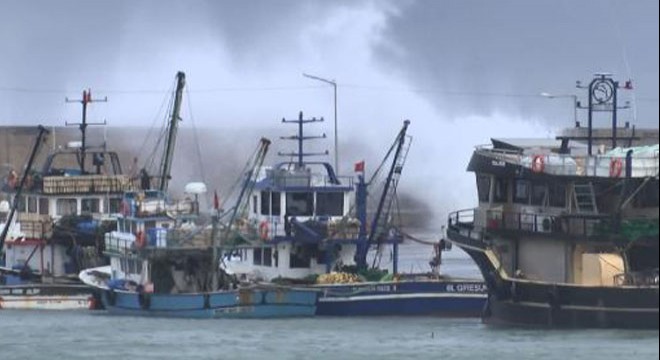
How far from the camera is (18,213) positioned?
234ft

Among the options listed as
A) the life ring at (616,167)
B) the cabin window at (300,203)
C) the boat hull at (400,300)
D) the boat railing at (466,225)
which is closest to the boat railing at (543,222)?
the boat railing at (466,225)

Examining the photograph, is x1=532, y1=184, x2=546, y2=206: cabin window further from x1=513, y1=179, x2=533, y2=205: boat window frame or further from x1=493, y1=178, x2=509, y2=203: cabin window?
x1=493, y1=178, x2=509, y2=203: cabin window

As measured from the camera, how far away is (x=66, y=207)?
69.9m

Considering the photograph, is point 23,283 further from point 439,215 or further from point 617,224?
point 439,215

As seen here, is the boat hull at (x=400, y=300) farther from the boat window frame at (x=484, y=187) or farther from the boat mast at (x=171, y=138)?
the boat mast at (x=171, y=138)

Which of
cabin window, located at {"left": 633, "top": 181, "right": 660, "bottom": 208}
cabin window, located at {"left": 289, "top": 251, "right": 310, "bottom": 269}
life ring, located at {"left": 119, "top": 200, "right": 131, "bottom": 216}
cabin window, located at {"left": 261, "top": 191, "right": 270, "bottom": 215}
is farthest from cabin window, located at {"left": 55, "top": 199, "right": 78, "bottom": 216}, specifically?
cabin window, located at {"left": 633, "top": 181, "right": 660, "bottom": 208}

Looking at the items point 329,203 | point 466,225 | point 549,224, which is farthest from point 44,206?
point 549,224

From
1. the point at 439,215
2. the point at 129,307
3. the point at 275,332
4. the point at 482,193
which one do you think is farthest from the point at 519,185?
the point at 439,215

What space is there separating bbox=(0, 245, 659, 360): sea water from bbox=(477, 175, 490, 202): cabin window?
→ 2.65 m

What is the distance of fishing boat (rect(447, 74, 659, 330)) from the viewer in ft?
176

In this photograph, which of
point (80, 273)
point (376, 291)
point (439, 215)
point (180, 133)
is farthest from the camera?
point (180, 133)

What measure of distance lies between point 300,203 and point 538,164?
29.1 feet

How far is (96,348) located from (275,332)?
4978mm

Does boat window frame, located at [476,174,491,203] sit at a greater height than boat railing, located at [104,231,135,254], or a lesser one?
greater
